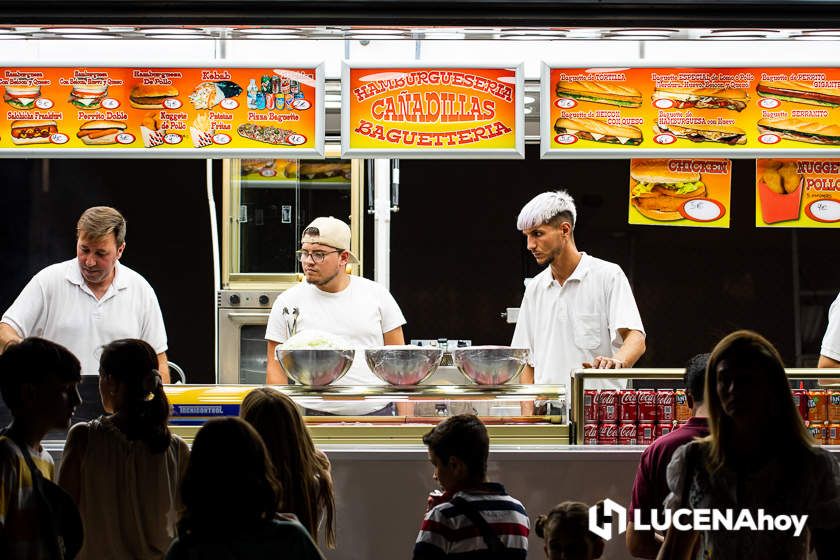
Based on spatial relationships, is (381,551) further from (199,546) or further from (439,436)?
(199,546)

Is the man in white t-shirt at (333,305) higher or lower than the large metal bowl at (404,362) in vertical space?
higher

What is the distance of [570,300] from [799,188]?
1525 mm

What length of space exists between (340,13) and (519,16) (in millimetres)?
676

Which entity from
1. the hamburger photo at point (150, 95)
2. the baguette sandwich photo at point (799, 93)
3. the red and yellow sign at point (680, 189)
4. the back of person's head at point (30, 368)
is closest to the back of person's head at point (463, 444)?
the back of person's head at point (30, 368)

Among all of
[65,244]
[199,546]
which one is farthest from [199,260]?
[199,546]

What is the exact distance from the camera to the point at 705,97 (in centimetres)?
517

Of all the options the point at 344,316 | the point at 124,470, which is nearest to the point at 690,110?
the point at 344,316

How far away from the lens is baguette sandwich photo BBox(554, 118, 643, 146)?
5.15 m

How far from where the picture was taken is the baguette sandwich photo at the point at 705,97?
203 inches

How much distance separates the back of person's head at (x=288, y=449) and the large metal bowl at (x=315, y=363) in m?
1.03

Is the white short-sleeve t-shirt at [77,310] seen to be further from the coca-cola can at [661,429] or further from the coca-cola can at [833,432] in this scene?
the coca-cola can at [833,432]

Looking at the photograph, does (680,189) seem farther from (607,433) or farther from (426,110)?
(607,433)

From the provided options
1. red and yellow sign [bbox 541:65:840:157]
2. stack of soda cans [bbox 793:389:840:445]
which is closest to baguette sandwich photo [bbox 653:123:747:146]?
red and yellow sign [bbox 541:65:840:157]

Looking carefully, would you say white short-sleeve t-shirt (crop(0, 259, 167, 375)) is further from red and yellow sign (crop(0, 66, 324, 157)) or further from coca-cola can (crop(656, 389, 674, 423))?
coca-cola can (crop(656, 389, 674, 423))
